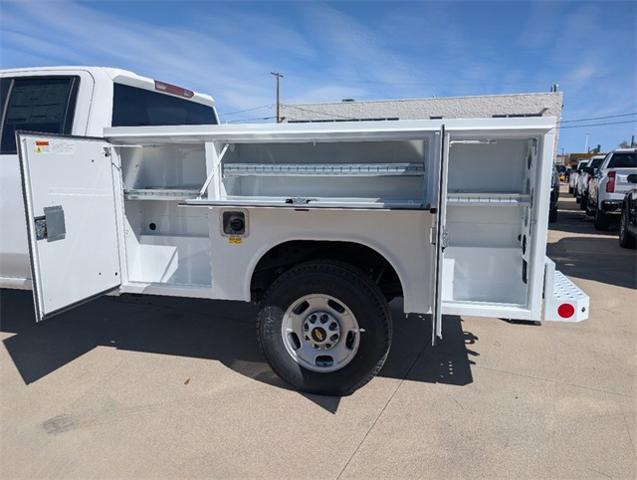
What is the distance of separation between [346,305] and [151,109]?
2.74 meters

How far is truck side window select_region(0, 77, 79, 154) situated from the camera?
3.83m

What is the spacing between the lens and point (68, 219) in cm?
331

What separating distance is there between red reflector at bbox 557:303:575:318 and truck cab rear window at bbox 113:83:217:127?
11.9 feet

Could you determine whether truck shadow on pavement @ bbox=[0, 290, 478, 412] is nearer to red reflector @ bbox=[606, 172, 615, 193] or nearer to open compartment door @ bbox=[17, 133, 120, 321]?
open compartment door @ bbox=[17, 133, 120, 321]

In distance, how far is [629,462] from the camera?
2.74 metres

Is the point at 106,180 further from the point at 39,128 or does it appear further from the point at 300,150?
the point at 300,150

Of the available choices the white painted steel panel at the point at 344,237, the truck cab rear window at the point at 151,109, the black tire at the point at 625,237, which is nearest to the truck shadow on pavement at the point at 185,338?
the white painted steel panel at the point at 344,237

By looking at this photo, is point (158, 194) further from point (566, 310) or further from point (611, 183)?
point (611, 183)

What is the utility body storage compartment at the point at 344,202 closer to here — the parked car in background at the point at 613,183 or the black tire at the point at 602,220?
the parked car in background at the point at 613,183

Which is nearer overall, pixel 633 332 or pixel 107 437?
pixel 107 437

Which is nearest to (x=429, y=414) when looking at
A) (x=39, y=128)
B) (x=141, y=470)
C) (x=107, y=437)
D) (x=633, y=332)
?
(x=141, y=470)

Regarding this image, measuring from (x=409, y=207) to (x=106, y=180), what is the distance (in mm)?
2271

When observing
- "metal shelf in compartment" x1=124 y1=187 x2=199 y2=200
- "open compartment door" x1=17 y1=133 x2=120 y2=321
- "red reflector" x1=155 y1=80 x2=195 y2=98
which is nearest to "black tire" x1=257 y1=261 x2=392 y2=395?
"metal shelf in compartment" x1=124 y1=187 x2=199 y2=200

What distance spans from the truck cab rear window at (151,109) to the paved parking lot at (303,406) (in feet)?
6.65
